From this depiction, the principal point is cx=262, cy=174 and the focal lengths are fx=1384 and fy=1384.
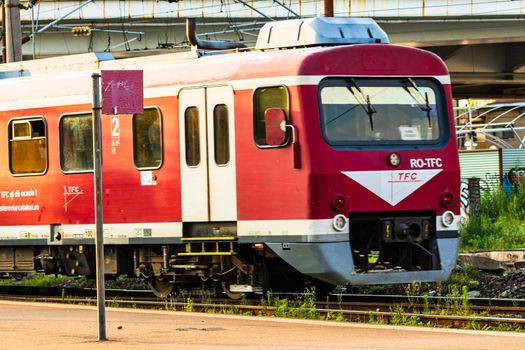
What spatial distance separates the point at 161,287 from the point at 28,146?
275 cm

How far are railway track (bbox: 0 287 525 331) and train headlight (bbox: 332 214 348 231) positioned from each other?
917 mm

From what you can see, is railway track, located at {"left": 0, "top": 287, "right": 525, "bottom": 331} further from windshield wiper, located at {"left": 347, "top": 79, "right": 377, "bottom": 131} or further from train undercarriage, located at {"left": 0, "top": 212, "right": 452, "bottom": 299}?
windshield wiper, located at {"left": 347, "top": 79, "right": 377, "bottom": 131}

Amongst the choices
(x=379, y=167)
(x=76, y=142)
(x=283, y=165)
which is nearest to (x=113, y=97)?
(x=283, y=165)

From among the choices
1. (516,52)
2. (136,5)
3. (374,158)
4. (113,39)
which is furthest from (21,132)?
(516,52)

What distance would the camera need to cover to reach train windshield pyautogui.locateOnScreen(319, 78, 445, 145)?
16.2m

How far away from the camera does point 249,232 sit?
16.4 meters

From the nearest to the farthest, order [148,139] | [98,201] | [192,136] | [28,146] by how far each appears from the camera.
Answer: [98,201], [192,136], [148,139], [28,146]

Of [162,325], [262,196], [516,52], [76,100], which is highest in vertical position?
[516,52]

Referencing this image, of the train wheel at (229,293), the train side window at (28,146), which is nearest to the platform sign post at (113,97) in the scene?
the train wheel at (229,293)

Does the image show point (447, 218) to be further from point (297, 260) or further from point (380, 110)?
point (297, 260)

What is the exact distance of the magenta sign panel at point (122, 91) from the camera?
12.6 metres

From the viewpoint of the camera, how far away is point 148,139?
17469 millimetres

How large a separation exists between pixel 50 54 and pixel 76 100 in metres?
28.2

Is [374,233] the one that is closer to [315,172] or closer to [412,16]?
[315,172]
